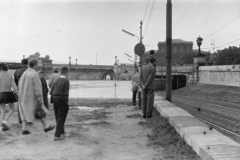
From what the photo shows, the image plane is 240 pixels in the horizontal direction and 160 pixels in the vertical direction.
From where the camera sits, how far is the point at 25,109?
5246mm

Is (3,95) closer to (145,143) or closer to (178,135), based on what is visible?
(145,143)

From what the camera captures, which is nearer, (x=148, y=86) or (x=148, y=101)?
(x=148, y=101)

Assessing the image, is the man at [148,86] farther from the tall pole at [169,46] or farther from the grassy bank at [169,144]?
the tall pole at [169,46]

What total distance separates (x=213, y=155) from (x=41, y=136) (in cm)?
381

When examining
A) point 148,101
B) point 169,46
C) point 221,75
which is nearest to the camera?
point 148,101

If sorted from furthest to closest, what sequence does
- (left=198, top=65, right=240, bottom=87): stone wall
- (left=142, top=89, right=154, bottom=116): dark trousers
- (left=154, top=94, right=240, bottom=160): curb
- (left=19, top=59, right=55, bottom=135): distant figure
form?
(left=198, top=65, right=240, bottom=87): stone wall < (left=142, top=89, right=154, bottom=116): dark trousers < (left=19, top=59, right=55, bottom=135): distant figure < (left=154, top=94, right=240, bottom=160): curb

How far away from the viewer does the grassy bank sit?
383 cm

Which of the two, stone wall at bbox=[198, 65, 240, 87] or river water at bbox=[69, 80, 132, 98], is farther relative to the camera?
river water at bbox=[69, 80, 132, 98]

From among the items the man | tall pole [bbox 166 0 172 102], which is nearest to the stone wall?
tall pole [bbox 166 0 172 102]

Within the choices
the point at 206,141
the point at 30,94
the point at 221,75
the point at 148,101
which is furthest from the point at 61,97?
the point at 221,75

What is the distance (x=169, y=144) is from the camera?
4.54 meters

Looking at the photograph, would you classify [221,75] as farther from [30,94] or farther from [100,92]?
[30,94]

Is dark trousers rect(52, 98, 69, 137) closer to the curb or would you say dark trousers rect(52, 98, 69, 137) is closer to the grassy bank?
the grassy bank

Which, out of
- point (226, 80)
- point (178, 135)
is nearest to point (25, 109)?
point (178, 135)
